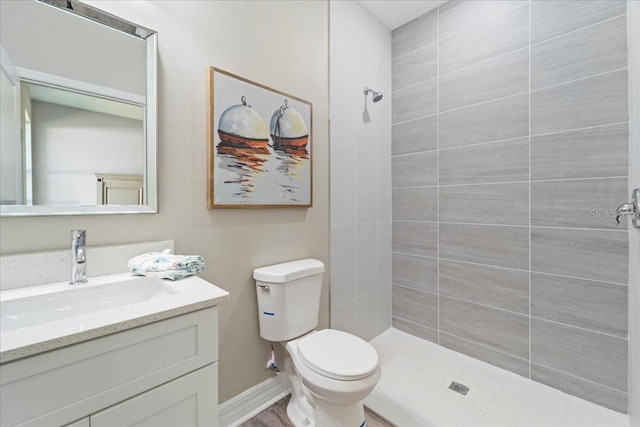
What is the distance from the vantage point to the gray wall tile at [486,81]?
5.60ft

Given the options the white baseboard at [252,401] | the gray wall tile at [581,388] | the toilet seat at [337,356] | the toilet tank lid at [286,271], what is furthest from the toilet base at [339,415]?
the gray wall tile at [581,388]

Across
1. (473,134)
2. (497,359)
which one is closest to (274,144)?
(473,134)

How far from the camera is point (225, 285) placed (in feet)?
4.49

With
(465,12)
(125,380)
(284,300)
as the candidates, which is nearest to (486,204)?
(465,12)

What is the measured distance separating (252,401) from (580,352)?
1.85 meters

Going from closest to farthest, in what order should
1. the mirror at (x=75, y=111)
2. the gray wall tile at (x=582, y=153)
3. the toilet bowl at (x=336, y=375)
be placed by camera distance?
the mirror at (x=75, y=111)
the toilet bowl at (x=336, y=375)
the gray wall tile at (x=582, y=153)

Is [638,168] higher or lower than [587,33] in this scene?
lower

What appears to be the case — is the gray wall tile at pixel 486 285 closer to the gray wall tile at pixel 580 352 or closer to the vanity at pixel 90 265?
the gray wall tile at pixel 580 352

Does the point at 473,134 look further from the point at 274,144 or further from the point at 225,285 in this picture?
the point at 225,285

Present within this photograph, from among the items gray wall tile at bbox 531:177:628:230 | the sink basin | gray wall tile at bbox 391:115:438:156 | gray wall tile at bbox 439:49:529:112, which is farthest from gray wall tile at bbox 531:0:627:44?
the sink basin

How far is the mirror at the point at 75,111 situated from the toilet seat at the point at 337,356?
3.07 feet

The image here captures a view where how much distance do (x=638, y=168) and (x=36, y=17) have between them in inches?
90.3

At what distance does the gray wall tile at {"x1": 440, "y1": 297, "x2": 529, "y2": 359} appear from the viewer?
5.69 feet

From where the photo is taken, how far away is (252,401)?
1.47 meters
